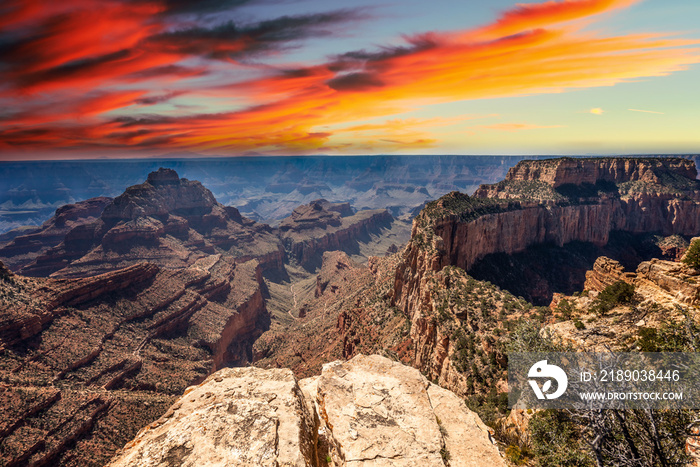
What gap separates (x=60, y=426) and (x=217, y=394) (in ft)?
149

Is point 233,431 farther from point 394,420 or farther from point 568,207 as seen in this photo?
point 568,207

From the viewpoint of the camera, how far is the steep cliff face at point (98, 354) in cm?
3984

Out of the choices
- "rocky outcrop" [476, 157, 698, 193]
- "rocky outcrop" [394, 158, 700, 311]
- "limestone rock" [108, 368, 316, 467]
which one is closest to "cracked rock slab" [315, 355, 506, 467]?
"limestone rock" [108, 368, 316, 467]

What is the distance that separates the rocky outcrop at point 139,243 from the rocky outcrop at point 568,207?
13468cm

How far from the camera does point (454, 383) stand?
30.1 metres

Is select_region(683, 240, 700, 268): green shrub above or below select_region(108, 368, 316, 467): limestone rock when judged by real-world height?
above

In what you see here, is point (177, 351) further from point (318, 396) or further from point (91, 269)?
point (91, 269)

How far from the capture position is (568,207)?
92.2m

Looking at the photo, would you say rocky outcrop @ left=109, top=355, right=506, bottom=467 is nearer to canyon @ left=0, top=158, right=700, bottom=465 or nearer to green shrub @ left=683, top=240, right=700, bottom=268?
canyon @ left=0, top=158, right=700, bottom=465

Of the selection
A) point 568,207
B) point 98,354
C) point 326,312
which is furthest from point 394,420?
point 568,207

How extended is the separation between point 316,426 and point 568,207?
105270 millimetres

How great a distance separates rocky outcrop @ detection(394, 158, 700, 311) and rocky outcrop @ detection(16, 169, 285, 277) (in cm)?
13468

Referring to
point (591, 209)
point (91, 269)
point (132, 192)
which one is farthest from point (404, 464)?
point (132, 192)

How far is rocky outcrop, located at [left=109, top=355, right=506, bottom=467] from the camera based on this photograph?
10.9 metres
